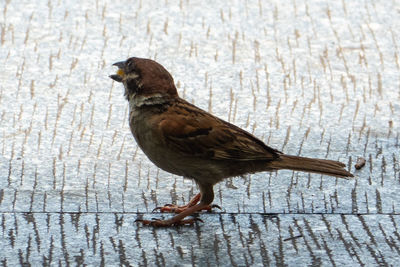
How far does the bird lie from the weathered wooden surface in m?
0.16

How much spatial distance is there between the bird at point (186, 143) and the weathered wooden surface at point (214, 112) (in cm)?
16

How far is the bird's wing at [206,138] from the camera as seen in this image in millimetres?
3654

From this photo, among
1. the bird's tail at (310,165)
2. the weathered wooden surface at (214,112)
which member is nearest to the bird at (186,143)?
the bird's tail at (310,165)

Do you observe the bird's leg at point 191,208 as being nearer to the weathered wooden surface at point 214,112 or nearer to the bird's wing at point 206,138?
the weathered wooden surface at point 214,112

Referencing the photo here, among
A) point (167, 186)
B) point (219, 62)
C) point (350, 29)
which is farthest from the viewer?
point (350, 29)

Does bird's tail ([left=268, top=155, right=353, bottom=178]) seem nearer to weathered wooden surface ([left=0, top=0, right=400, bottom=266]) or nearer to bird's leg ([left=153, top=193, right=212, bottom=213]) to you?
weathered wooden surface ([left=0, top=0, right=400, bottom=266])

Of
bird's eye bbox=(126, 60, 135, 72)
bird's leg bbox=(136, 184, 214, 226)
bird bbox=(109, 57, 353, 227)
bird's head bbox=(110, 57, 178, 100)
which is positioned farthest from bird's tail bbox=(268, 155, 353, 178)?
bird's eye bbox=(126, 60, 135, 72)

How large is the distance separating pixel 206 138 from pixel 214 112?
918mm

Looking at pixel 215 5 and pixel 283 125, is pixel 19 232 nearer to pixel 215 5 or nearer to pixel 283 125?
pixel 283 125

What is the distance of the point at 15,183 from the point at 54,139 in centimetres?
51

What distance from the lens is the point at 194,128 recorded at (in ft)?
12.2

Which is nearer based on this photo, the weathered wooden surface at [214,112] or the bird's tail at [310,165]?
the weathered wooden surface at [214,112]

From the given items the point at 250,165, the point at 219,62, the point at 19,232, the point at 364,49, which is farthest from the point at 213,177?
the point at 364,49

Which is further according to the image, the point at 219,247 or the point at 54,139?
the point at 54,139
